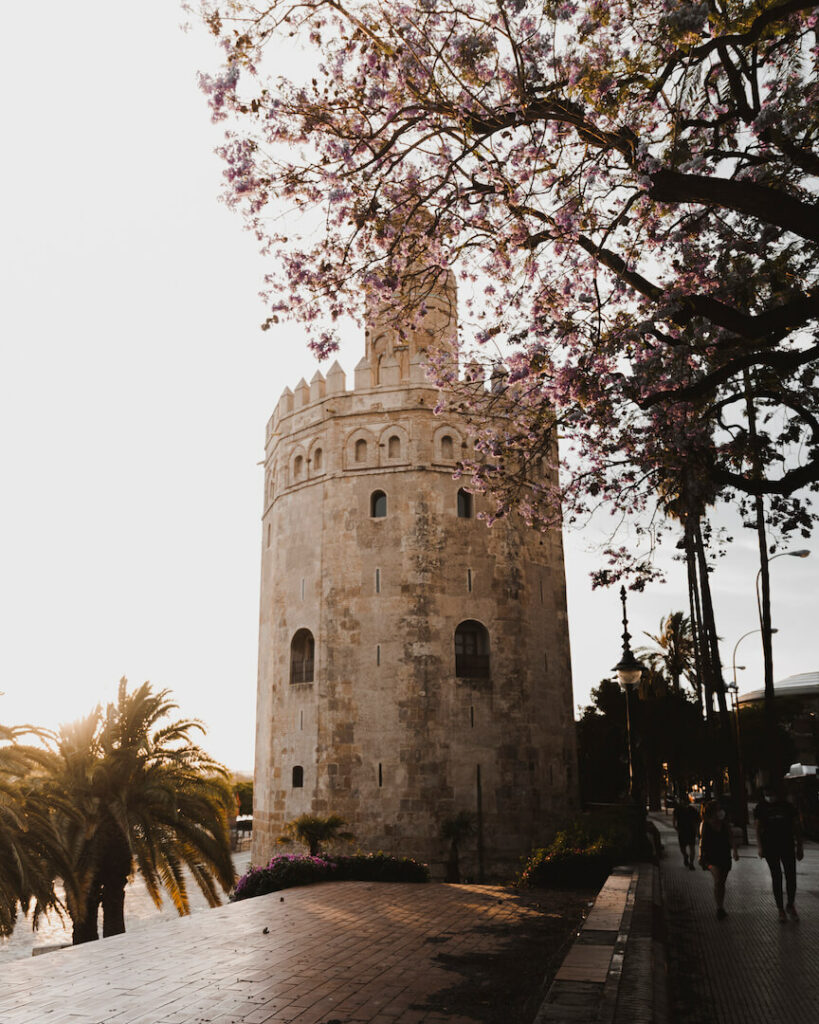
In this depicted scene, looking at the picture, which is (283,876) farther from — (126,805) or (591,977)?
(591,977)

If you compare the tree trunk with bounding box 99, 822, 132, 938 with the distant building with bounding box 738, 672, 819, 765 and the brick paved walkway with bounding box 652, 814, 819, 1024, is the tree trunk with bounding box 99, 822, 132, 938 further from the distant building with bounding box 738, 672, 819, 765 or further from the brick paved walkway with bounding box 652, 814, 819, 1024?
the distant building with bounding box 738, 672, 819, 765

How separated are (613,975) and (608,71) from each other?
7.02 m

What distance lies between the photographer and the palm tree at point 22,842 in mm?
11062

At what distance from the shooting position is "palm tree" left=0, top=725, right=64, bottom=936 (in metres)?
11.1

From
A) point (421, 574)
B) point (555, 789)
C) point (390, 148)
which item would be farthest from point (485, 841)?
point (390, 148)

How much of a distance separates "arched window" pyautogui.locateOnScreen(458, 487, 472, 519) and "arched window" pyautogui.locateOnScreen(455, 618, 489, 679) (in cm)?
302

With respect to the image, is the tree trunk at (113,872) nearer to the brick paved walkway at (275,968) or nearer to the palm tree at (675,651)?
the brick paved walkway at (275,968)

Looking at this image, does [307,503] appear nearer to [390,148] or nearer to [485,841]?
[485,841]

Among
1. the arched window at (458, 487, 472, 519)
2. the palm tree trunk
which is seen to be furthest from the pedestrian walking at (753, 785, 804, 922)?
the arched window at (458, 487, 472, 519)

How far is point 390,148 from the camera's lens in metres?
7.93

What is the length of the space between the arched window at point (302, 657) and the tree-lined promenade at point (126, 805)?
663 cm

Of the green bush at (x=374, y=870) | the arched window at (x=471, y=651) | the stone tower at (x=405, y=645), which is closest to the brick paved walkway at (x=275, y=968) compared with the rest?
the green bush at (x=374, y=870)

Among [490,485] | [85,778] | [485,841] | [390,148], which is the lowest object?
[485,841]

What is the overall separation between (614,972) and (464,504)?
709 inches
